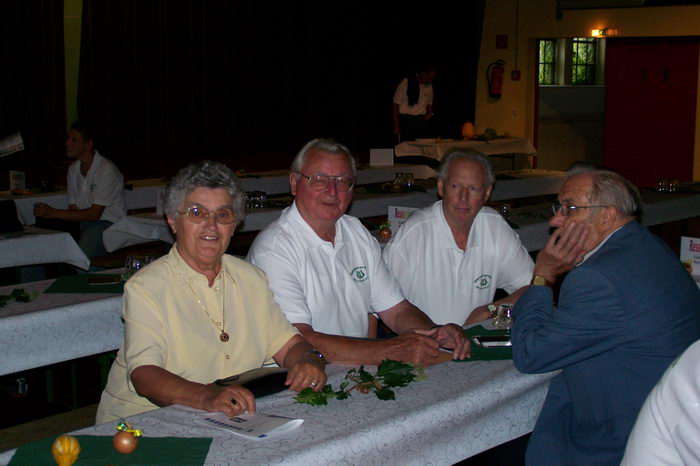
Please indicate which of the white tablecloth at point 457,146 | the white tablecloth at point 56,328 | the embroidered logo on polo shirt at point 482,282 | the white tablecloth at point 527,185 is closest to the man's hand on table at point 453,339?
the embroidered logo on polo shirt at point 482,282

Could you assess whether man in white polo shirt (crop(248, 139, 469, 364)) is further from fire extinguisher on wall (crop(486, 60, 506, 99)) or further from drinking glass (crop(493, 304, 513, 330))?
fire extinguisher on wall (crop(486, 60, 506, 99))

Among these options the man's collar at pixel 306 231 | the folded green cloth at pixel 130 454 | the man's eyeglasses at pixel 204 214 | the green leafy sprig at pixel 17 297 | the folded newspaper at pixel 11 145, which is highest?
the folded newspaper at pixel 11 145

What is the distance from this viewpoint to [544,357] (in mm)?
2184

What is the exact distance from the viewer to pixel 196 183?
2369 mm

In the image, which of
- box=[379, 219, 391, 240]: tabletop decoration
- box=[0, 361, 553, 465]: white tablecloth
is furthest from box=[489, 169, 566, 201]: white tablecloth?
box=[0, 361, 553, 465]: white tablecloth

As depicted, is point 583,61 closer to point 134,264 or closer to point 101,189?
point 101,189

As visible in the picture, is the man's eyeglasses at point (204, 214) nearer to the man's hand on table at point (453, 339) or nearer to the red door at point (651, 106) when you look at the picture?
the man's hand on table at point (453, 339)

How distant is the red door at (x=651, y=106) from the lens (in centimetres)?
1191

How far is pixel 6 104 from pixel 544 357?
11806mm

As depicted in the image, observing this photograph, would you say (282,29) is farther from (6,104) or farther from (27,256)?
(27,256)

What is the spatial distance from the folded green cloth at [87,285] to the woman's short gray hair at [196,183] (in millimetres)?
1245

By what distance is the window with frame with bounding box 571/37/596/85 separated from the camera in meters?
17.4

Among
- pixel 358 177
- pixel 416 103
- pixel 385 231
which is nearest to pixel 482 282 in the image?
pixel 385 231

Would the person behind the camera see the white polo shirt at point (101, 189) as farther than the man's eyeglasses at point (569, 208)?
Yes
